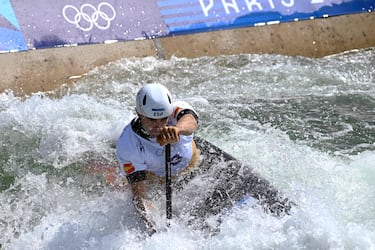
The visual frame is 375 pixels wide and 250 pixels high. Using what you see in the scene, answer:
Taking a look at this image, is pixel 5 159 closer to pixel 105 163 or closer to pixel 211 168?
pixel 105 163

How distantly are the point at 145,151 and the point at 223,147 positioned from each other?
7.18 feet

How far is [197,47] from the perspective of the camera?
1070cm

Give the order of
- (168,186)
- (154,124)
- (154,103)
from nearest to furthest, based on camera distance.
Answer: (154,103), (154,124), (168,186)

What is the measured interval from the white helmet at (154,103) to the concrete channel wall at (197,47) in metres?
4.73

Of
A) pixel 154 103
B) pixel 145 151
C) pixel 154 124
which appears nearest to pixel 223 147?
pixel 145 151

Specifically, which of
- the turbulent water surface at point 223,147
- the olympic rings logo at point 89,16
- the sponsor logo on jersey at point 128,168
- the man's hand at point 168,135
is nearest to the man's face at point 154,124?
the man's hand at point 168,135

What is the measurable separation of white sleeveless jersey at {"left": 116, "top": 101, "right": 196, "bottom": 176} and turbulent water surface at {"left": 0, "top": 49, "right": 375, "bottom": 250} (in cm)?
34

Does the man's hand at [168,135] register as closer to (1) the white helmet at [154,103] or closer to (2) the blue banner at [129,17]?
(1) the white helmet at [154,103]

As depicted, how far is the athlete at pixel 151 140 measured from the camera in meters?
4.95

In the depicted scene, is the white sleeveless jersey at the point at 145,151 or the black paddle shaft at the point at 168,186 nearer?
the black paddle shaft at the point at 168,186

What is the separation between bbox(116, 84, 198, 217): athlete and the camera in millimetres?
4953

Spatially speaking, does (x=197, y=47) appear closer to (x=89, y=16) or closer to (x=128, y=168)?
(x=89, y=16)

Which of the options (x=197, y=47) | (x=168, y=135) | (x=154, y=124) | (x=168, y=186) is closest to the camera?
(x=168, y=135)

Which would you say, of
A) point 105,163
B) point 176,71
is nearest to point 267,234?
point 105,163
